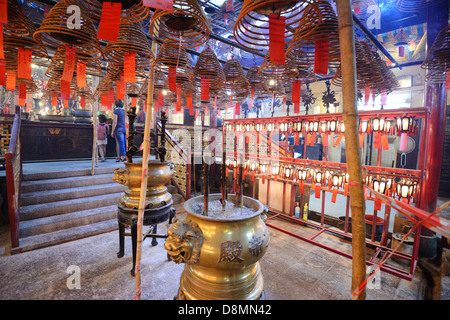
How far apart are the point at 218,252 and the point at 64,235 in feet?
13.4

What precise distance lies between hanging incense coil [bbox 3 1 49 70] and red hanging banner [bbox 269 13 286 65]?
2.66 m

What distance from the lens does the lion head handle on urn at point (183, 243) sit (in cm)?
171

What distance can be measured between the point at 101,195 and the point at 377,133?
7279mm

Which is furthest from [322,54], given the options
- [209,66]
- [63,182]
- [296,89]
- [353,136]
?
[63,182]

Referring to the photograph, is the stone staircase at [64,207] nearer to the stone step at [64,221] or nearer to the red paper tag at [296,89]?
the stone step at [64,221]

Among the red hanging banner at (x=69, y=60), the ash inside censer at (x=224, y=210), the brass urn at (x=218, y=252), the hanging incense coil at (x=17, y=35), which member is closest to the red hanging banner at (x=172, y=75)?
the red hanging banner at (x=69, y=60)

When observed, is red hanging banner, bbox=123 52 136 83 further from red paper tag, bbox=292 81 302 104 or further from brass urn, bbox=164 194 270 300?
red paper tag, bbox=292 81 302 104

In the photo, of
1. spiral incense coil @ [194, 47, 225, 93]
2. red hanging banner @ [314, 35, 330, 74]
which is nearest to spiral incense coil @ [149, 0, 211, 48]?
red hanging banner @ [314, 35, 330, 74]

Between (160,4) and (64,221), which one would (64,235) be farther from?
(160,4)

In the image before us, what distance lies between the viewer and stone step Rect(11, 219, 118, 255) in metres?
3.71

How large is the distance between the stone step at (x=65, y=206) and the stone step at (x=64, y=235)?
1.84 feet

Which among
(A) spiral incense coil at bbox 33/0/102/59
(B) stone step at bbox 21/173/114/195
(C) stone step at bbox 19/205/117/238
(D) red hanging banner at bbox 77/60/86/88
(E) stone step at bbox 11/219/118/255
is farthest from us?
(B) stone step at bbox 21/173/114/195

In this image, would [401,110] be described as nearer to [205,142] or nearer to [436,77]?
[436,77]

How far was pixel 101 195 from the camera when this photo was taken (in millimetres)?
5477
